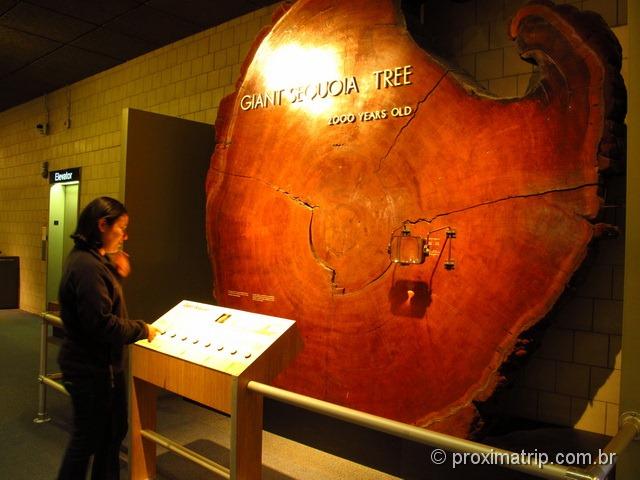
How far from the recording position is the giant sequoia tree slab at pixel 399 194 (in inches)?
74.5

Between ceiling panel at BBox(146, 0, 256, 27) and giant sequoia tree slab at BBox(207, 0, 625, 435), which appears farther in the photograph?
ceiling panel at BBox(146, 0, 256, 27)

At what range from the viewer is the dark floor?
7.23 feet

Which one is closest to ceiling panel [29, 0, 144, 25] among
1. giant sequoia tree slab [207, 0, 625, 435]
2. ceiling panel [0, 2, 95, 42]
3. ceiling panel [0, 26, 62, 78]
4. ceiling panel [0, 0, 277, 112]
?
ceiling panel [0, 0, 277, 112]

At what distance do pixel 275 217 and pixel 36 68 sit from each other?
14.1ft

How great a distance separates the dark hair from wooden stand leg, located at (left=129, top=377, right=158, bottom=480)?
2.25 ft

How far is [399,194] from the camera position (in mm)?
2309

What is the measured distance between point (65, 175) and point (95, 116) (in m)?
0.85

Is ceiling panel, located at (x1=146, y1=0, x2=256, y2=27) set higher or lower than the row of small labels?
higher

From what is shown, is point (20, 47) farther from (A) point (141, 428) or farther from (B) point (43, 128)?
(A) point (141, 428)

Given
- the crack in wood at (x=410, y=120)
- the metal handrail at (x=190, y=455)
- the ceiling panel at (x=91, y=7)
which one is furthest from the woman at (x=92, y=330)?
the ceiling panel at (x=91, y=7)

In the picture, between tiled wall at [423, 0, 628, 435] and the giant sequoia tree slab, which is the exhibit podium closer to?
the giant sequoia tree slab

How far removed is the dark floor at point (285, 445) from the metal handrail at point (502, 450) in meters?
0.87

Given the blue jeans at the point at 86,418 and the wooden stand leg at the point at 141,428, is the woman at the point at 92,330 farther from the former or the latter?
the wooden stand leg at the point at 141,428

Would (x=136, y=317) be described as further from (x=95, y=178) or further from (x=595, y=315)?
(x=95, y=178)
